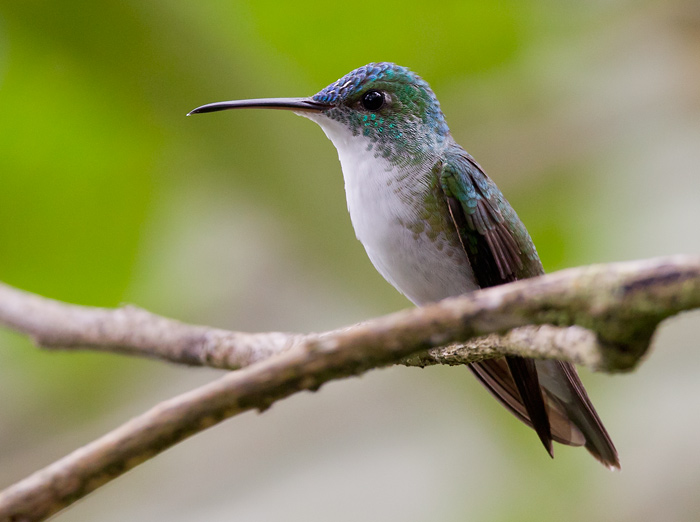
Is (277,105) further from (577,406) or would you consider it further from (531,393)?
(577,406)

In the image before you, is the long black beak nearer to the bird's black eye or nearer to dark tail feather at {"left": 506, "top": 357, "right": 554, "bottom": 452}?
the bird's black eye

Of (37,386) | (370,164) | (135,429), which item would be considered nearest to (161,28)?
(370,164)

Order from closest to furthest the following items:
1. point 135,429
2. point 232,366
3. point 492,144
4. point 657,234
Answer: point 135,429 → point 232,366 → point 657,234 → point 492,144

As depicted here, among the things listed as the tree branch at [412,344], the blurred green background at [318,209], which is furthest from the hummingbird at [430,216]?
the tree branch at [412,344]

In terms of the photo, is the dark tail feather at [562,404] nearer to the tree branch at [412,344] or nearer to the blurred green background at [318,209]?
the blurred green background at [318,209]

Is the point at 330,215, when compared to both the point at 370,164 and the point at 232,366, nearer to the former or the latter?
the point at 370,164

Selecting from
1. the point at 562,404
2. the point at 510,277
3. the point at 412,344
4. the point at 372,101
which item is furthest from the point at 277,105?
the point at 412,344

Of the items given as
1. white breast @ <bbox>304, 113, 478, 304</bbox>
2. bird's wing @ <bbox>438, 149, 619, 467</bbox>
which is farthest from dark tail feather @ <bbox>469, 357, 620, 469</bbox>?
white breast @ <bbox>304, 113, 478, 304</bbox>
